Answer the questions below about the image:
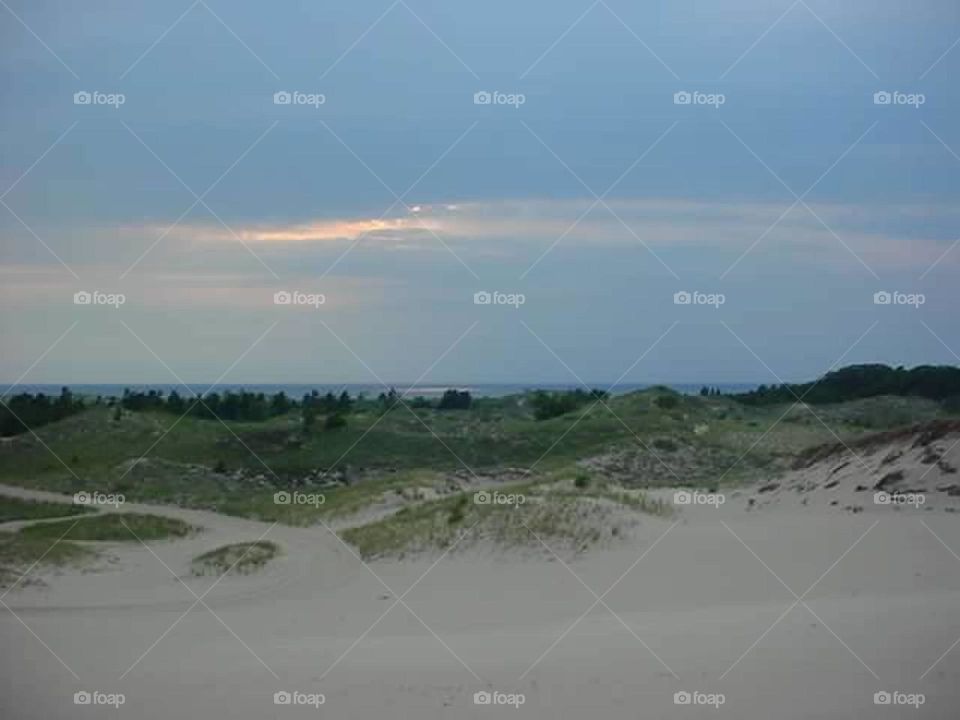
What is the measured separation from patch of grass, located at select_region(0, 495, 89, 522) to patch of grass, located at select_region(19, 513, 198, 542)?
0.14ft

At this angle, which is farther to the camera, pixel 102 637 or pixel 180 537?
pixel 180 537

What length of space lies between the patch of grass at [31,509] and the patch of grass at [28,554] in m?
0.09

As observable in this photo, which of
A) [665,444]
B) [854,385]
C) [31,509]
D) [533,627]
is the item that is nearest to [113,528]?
[31,509]

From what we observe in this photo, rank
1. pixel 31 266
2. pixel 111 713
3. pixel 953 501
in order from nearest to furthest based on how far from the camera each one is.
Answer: pixel 111 713, pixel 31 266, pixel 953 501

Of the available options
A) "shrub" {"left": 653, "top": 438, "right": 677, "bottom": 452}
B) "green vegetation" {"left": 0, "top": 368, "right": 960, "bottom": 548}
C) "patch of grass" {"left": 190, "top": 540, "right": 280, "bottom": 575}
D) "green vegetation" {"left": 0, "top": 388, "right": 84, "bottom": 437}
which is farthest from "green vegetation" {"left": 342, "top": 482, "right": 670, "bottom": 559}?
"green vegetation" {"left": 0, "top": 388, "right": 84, "bottom": 437}

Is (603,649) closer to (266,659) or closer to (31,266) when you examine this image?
(266,659)

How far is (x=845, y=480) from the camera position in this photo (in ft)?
18.3

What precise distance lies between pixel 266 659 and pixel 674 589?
1.81 metres

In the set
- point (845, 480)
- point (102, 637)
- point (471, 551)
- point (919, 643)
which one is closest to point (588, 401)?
point (471, 551)

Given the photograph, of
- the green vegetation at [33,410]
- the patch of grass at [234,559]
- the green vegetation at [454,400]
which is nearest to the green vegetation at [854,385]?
the green vegetation at [454,400]

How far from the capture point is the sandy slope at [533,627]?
462 centimetres

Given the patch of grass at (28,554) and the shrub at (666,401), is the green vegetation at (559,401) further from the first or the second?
the patch of grass at (28,554)

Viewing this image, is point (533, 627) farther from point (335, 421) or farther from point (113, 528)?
point (113, 528)

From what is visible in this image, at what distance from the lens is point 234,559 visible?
5160 millimetres
